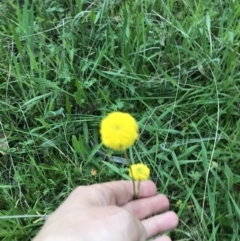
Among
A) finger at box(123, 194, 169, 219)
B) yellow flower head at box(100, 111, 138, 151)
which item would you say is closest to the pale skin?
finger at box(123, 194, 169, 219)

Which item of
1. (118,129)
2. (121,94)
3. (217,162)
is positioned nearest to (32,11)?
(121,94)

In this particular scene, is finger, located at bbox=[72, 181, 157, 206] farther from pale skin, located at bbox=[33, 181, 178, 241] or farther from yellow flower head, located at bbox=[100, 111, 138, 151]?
yellow flower head, located at bbox=[100, 111, 138, 151]

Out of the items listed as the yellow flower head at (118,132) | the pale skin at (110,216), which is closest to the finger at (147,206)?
the pale skin at (110,216)

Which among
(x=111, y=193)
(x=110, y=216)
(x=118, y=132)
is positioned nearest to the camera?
(x=118, y=132)

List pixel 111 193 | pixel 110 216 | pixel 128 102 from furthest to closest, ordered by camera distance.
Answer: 1. pixel 128 102
2. pixel 111 193
3. pixel 110 216

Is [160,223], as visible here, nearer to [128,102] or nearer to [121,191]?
[121,191]

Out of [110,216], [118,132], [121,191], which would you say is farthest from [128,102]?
[118,132]

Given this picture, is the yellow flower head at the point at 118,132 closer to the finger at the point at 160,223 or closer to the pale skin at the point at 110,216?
the pale skin at the point at 110,216
